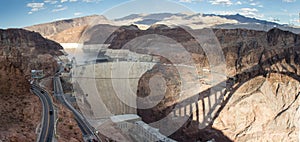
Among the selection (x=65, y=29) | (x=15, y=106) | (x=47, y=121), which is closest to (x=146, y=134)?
(x=47, y=121)

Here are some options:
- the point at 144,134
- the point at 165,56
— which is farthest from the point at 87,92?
the point at 165,56

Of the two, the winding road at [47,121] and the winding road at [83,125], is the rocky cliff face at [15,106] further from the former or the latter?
the winding road at [83,125]

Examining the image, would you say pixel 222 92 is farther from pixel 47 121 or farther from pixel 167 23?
pixel 167 23

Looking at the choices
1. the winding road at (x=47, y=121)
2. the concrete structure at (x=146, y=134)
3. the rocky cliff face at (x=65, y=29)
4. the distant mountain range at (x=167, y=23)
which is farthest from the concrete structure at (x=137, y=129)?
the rocky cliff face at (x=65, y=29)

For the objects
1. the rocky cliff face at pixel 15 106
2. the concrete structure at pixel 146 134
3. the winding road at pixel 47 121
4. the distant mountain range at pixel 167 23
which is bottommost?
the concrete structure at pixel 146 134

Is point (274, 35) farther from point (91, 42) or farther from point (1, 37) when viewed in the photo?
point (1, 37)

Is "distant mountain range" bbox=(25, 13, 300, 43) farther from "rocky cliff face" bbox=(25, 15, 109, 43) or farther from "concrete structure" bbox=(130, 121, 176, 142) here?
"concrete structure" bbox=(130, 121, 176, 142)

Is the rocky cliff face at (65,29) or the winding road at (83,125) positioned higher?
the rocky cliff face at (65,29)

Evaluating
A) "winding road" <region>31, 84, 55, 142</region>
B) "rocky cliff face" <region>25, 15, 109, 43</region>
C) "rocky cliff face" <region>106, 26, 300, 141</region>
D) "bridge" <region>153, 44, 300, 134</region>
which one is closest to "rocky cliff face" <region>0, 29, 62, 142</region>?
"winding road" <region>31, 84, 55, 142</region>
